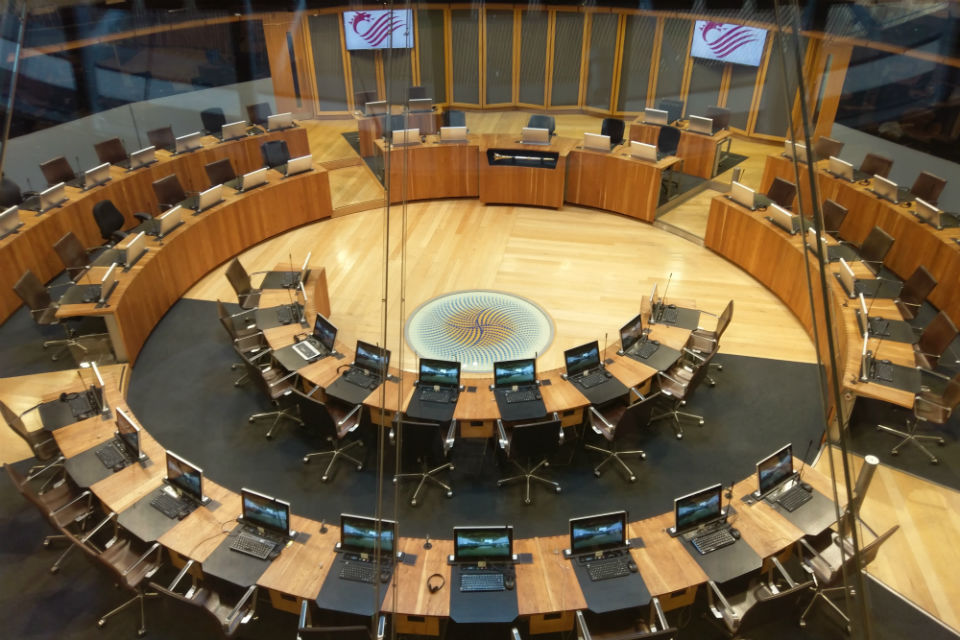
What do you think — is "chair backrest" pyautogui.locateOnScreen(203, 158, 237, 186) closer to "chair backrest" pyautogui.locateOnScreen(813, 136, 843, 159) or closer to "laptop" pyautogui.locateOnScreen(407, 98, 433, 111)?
"laptop" pyautogui.locateOnScreen(407, 98, 433, 111)

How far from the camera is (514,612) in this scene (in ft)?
14.1

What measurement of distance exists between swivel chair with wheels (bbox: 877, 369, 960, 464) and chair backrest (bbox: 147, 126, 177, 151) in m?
10.4

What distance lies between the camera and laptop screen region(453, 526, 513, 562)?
452 centimetres

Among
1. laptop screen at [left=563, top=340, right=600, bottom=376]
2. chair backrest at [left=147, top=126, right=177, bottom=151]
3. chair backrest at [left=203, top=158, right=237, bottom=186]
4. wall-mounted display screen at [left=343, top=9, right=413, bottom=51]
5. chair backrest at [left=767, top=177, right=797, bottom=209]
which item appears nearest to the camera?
laptop screen at [left=563, top=340, right=600, bottom=376]

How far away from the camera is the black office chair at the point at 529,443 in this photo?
5.64m

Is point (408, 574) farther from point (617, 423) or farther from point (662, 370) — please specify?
point (662, 370)

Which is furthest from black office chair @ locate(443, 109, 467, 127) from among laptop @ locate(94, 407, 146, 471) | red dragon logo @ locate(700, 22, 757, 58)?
laptop @ locate(94, 407, 146, 471)

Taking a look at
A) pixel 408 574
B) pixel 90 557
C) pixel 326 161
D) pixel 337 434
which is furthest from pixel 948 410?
pixel 326 161

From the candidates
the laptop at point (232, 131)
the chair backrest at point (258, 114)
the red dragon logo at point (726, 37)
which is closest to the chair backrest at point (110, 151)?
the laptop at point (232, 131)

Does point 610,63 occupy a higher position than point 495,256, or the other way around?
point 610,63

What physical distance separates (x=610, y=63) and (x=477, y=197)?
486 centimetres

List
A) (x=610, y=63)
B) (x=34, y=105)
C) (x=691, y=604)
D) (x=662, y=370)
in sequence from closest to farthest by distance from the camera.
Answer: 1. (x=691, y=604)
2. (x=662, y=370)
3. (x=34, y=105)
4. (x=610, y=63)

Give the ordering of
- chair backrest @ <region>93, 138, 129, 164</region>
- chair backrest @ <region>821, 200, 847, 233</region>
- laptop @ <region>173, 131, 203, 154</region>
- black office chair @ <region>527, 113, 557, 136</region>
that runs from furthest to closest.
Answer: black office chair @ <region>527, 113, 557, 136</region>
laptop @ <region>173, 131, 203, 154</region>
chair backrest @ <region>93, 138, 129, 164</region>
chair backrest @ <region>821, 200, 847, 233</region>

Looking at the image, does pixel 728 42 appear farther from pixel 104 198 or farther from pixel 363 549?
pixel 363 549
